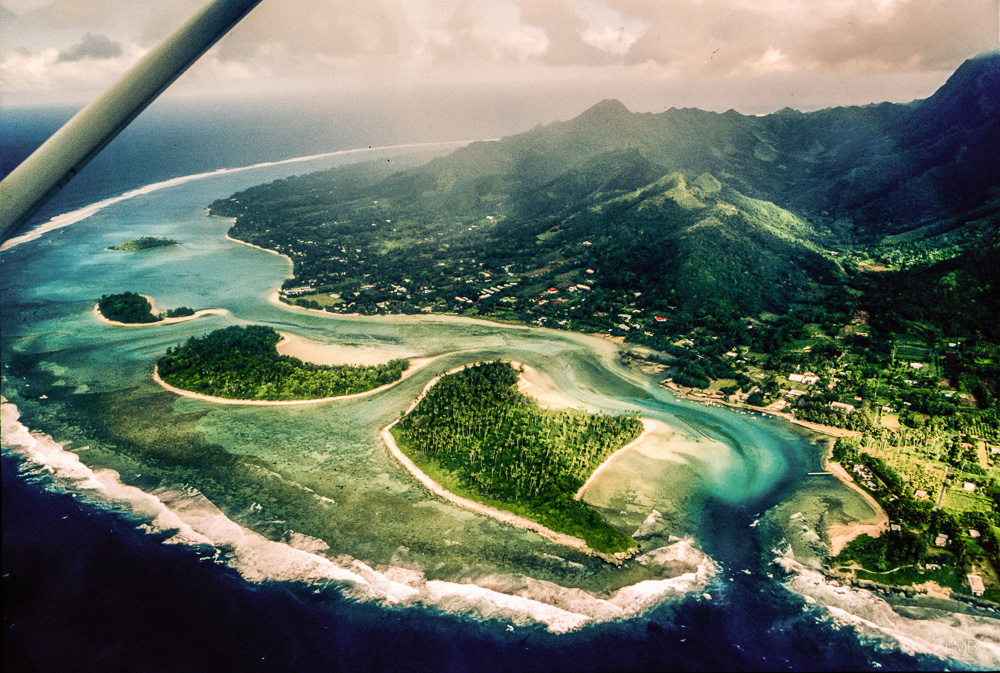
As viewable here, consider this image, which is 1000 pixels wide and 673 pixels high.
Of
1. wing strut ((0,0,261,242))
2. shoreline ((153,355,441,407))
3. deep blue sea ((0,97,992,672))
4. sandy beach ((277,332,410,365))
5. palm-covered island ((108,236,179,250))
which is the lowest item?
deep blue sea ((0,97,992,672))

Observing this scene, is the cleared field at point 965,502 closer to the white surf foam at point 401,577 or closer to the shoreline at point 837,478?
the shoreline at point 837,478

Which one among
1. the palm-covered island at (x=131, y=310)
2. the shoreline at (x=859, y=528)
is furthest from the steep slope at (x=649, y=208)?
the shoreline at (x=859, y=528)

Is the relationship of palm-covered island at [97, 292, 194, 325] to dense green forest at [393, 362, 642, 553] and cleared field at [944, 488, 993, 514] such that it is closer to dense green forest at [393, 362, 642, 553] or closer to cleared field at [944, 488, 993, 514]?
dense green forest at [393, 362, 642, 553]

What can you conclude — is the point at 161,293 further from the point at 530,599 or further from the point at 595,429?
the point at 530,599

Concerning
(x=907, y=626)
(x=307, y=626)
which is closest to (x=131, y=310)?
(x=307, y=626)

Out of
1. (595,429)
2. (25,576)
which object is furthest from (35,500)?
(595,429)

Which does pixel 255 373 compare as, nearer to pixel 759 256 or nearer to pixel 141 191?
pixel 759 256

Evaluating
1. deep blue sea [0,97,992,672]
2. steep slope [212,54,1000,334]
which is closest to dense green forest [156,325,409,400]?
deep blue sea [0,97,992,672]

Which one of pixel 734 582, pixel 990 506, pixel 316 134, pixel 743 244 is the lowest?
pixel 734 582
